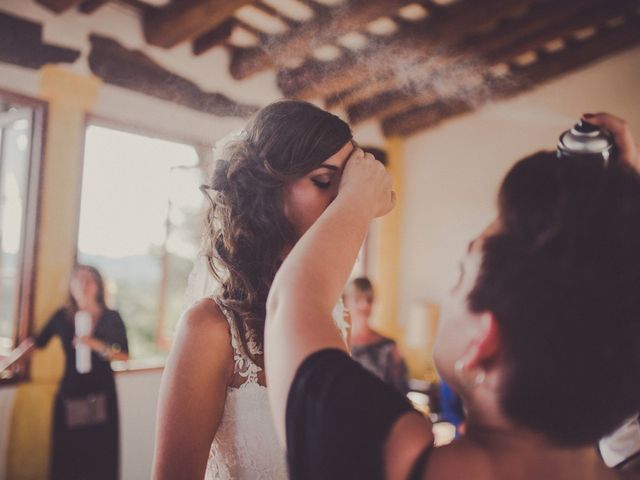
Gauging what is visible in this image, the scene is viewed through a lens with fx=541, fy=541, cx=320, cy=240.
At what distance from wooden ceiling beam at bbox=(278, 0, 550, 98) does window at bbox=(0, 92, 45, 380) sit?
7.66ft

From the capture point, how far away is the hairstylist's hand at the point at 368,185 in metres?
0.65

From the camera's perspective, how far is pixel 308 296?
54 cm

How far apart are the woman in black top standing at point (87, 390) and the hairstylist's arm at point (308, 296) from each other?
134 inches

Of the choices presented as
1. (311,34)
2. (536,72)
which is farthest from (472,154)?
(311,34)

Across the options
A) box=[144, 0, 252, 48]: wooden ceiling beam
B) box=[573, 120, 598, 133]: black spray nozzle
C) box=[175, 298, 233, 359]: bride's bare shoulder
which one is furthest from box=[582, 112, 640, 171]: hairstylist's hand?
box=[144, 0, 252, 48]: wooden ceiling beam

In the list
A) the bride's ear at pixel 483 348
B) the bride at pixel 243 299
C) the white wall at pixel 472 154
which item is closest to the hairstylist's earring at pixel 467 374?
the bride's ear at pixel 483 348

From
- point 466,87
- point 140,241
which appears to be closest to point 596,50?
point 466,87

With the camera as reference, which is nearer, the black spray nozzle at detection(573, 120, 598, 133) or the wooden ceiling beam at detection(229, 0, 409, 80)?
the black spray nozzle at detection(573, 120, 598, 133)

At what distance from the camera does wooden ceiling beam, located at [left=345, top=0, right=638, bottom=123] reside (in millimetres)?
4746

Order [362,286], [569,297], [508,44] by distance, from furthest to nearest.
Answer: [508,44] → [362,286] → [569,297]

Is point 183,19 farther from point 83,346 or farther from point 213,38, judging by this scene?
point 83,346

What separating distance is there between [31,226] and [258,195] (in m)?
3.03

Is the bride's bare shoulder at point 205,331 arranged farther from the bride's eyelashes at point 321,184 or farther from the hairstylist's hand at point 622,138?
the hairstylist's hand at point 622,138

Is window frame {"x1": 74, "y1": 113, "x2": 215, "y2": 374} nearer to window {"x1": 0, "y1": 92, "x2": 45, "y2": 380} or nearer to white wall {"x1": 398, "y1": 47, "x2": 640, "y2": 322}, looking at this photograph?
window {"x1": 0, "y1": 92, "x2": 45, "y2": 380}
